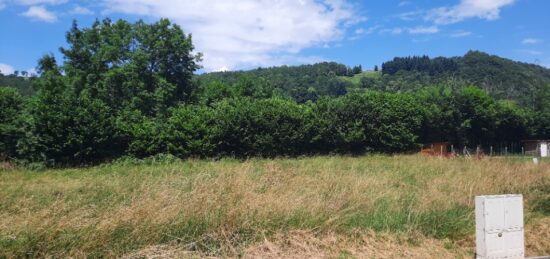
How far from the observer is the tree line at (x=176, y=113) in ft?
90.5

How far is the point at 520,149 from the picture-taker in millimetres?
61938

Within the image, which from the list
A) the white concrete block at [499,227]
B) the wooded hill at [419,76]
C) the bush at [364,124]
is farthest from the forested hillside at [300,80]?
the white concrete block at [499,227]

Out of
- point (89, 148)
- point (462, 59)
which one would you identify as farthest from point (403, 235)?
point (462, 59)

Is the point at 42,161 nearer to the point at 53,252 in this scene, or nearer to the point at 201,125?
the point at 201,125

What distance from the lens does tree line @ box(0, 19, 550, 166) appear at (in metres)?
27.6

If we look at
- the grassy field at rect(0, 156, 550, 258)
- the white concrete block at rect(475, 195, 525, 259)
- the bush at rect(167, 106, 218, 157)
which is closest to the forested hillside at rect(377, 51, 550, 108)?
the bush at rect(167, 106, 218, 157)

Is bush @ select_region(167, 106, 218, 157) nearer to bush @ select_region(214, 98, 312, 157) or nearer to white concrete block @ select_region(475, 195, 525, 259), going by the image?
bush @ select_region(214, 98, 312, 157)

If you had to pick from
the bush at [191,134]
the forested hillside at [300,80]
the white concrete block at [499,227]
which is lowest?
the white concrete block at [499,227]

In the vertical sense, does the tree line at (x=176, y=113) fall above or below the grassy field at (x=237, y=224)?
above

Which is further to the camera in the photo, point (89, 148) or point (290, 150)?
point (290, 150)

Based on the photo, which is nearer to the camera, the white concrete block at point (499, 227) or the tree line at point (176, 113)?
the white concrete block at point (499, 227)

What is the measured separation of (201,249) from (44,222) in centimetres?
199

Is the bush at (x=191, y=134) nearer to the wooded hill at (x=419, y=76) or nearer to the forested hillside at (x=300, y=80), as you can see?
the forested hillside at (x=300, y=80)

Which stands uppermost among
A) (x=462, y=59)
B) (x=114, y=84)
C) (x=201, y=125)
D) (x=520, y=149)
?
(x=462, y=59)
